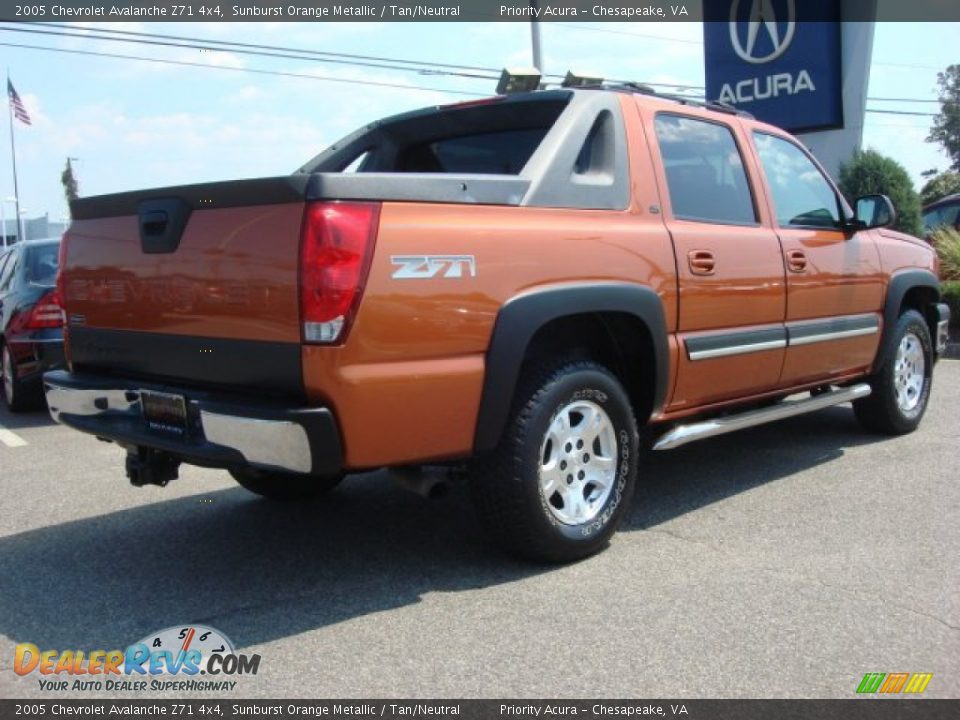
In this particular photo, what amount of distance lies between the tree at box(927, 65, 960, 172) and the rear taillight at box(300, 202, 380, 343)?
245 feet

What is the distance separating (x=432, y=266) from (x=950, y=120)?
77.3 metres

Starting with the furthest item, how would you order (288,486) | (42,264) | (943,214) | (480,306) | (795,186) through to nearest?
(943,214) < (42,264) < (795,186) < (288,486) < (480,306)

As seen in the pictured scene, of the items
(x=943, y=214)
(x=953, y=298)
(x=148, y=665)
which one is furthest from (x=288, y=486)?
(x=943, y=214)

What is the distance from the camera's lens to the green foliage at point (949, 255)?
12.2 m

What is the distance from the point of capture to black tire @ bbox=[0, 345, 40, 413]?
8.41m

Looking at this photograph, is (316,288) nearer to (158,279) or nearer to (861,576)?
(158,279)

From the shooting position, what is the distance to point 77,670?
3.03 metres

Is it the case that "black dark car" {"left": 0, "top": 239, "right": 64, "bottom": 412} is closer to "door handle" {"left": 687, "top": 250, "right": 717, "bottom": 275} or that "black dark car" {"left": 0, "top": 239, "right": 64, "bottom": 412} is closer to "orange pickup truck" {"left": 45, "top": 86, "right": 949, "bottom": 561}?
"orange pickup truck" {"left": 45, "top": 86, "right": 949, "bottom": 561}

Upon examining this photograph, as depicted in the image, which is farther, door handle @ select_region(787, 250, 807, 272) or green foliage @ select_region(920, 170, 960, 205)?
green foliage @ select_region(920, 170, 960, 205)

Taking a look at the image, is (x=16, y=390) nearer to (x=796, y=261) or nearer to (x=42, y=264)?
(x=42, y=264)

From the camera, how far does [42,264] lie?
8.41 meters

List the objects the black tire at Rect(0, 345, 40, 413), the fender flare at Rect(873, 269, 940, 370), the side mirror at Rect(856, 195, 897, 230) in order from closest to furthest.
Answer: the side mirror at Rect(856, 195, 897, 230), the fender flare at Rect(873, 269, 940, 370), the black tire at Rect(0, 345, 40, 413)

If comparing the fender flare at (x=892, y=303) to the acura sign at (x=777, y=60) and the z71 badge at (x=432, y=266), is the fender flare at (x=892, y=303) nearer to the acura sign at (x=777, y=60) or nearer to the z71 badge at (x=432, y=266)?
the z71 badge at (x=432, y=266)

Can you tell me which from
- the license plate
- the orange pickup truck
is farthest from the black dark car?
the license plate
